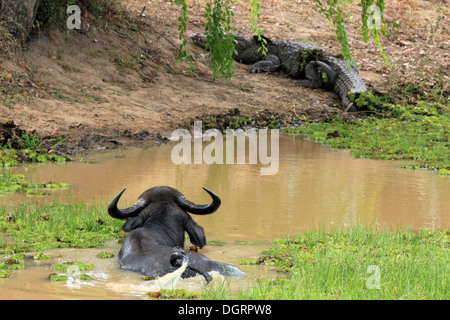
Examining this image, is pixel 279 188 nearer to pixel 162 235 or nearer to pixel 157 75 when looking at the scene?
pixel 162 235

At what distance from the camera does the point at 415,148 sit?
11.8 metres

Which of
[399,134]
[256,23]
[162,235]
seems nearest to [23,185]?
[162,235]

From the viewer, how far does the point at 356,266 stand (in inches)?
197

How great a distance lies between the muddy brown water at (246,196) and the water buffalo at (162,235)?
0.12 metres

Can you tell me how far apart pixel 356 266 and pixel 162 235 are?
1710 mm

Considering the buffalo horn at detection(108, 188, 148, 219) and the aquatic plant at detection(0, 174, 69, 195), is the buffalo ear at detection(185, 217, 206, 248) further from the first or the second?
the aquatic plant at detection(0, 174, 69, 195)

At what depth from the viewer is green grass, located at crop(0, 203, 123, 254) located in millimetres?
5938

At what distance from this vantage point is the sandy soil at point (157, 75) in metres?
12.6

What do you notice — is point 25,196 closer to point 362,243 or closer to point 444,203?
point 362,243

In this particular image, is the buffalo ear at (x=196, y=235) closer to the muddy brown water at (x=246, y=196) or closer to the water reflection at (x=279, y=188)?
the muddy brown water at (x=246, y=196)

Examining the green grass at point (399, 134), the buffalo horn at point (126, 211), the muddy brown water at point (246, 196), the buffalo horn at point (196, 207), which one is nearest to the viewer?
the muddy brown water at point (246, 196)

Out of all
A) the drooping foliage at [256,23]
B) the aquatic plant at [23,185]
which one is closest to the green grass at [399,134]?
the drooping foliage at [256,23]

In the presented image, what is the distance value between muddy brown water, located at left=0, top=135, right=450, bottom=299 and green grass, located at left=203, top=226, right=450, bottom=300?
1.01 feet
